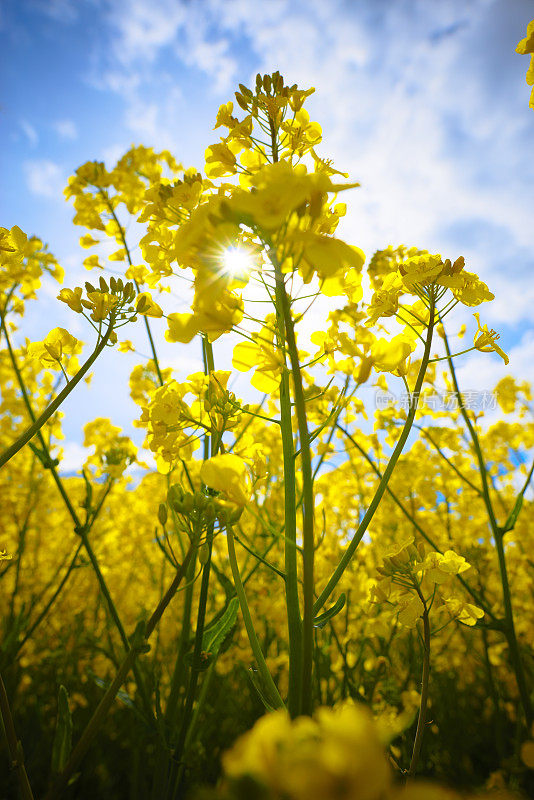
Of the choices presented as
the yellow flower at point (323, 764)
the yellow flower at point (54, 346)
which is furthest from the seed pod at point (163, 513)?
the yellow flower at point (323, 764)

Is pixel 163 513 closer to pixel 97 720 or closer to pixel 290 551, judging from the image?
pixel 290 551

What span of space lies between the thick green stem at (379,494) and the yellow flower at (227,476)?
0.31m

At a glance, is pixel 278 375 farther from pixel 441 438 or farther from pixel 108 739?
pixel 108 739

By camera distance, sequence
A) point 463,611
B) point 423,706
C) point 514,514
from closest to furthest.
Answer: point 423,706 < point 463,611 < point 514,514

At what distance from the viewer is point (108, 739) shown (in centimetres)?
288

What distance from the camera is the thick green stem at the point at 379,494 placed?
120 centimetres

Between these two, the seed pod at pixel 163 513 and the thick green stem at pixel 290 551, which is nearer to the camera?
the thick green stem at pixel 290 551

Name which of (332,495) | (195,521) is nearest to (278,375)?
(195,521)

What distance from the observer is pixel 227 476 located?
114 cm

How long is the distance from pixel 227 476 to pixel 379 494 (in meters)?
0.43

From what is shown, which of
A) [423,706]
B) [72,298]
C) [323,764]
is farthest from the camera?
[72,298]

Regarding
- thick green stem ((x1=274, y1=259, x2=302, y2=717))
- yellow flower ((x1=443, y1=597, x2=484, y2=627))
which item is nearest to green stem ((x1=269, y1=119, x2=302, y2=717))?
thick green stem ((x1=274, y1=259, x2=302, y2=717))

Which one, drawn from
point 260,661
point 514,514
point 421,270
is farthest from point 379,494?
point 514,514

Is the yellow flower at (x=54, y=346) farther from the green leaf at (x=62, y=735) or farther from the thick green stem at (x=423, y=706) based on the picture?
the thick green stem at (x=423, y=706)
